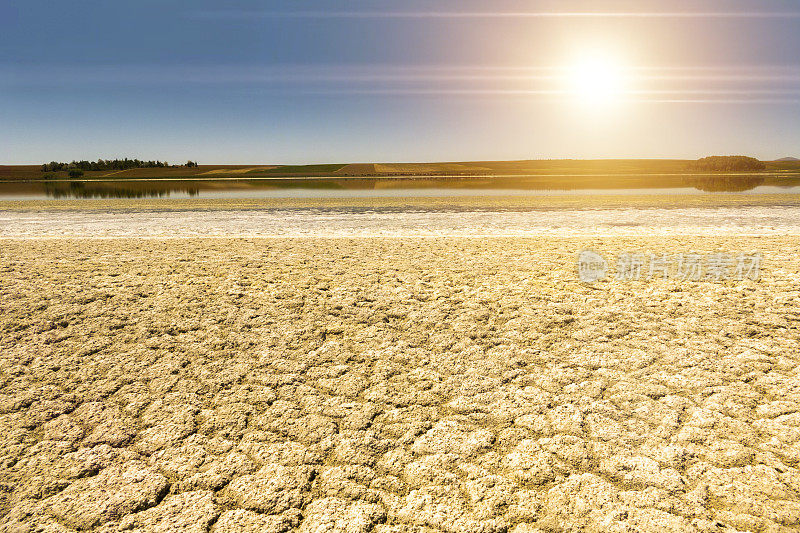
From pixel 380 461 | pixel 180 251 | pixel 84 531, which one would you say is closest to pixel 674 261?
pixel 380 461

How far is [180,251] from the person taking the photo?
36.9 ft

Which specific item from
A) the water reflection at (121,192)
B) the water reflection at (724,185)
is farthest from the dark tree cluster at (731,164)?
the water reflection at (121,192)

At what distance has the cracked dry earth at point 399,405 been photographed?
304 cm

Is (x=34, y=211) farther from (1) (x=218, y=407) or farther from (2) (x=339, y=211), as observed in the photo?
(1) (x=218, y=407)

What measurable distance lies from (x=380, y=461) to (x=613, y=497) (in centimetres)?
174
